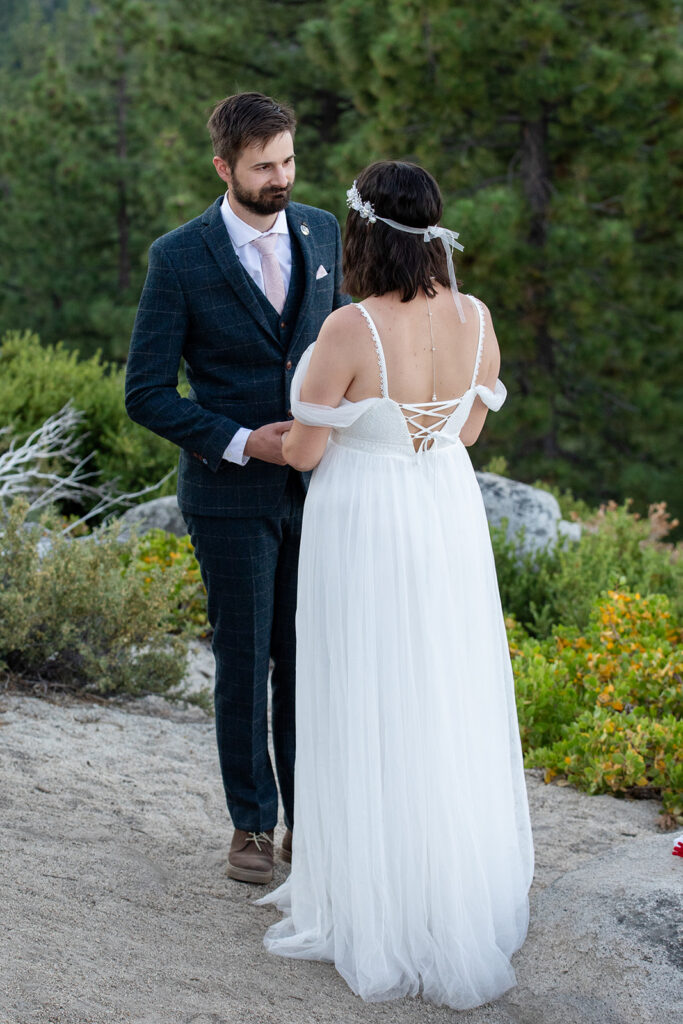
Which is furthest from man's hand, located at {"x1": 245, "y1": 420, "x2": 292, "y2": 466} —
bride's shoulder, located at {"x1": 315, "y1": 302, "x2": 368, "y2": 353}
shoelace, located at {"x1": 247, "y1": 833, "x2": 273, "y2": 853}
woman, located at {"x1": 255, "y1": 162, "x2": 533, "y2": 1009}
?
shoelace, located at {"x1": 247, "y1": 833, "x2": 273, "y2": 853}

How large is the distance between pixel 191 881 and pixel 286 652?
0.73 meters

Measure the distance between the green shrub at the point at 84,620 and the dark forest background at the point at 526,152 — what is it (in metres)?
6.65

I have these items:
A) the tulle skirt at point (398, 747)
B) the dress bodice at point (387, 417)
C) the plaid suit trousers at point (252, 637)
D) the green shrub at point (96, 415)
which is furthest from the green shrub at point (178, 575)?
the dress bodice at point (387, 417)

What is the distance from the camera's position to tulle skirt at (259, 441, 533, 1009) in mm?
2688

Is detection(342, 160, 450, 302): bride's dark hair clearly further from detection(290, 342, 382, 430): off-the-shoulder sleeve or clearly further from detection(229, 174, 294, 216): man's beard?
detection(229, 174, 294, 216): man's beard

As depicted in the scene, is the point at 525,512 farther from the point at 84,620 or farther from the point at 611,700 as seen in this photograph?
the point at 84,620

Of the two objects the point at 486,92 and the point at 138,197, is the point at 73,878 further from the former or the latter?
the point at 138,197

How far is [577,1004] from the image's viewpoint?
8.60ft

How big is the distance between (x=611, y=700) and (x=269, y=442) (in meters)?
2.19

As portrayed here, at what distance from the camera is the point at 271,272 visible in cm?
310

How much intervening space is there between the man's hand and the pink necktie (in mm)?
402

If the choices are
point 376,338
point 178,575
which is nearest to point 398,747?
point 376,338

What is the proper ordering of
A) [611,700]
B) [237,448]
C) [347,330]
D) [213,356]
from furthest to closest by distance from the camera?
[611,700]
[213,356]
[237,448]
[347,330]

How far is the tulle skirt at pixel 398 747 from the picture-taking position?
269 centimetres
